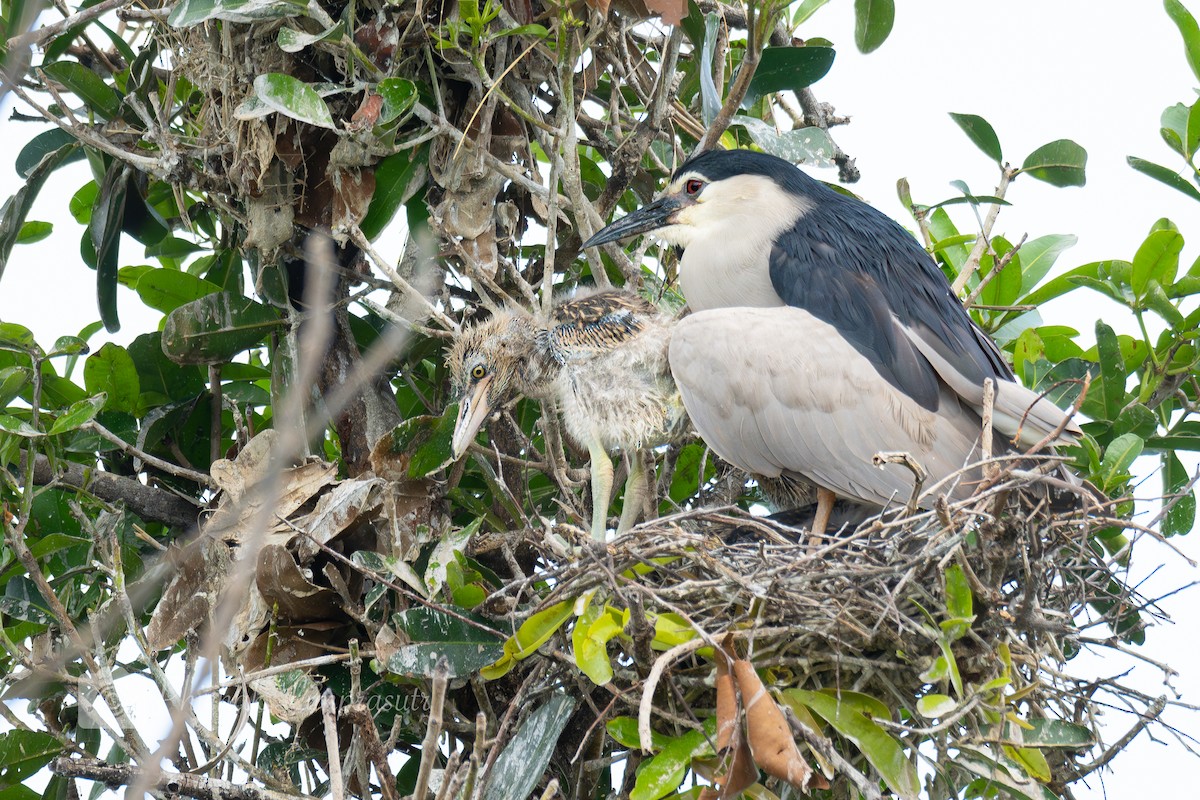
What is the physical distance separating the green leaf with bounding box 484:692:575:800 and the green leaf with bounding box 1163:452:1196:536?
4.08 feet

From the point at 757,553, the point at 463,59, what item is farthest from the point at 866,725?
the point at 463,59

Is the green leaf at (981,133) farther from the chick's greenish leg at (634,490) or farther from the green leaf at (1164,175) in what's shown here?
the chick's greenish leg at (634,490)

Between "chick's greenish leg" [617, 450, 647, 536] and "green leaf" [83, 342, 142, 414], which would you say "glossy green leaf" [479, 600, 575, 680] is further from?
"green leaf" [83, 342, 142, 414]

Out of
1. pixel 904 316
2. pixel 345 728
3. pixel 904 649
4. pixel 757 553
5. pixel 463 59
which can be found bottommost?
pixel 345 728

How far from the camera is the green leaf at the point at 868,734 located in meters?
1.94

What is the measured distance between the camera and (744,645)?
2.03m

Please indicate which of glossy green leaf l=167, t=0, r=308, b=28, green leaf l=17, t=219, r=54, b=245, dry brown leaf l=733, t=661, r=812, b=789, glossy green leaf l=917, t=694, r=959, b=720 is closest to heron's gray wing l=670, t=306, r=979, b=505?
glossy green leaf l=917, t=694, r=959, b=720

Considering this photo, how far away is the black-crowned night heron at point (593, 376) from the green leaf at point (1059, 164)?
34.0 inches

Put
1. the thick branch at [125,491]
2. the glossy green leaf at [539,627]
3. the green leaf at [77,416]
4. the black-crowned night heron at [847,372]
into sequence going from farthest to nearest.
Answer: the thick branch at [125,491] < the black-crowned night heron at [847,372] < the green leaf at [77,416] < the glossy green leaf at [539,627]

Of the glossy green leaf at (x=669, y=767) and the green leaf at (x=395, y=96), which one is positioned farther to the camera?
the green leaf at (x=395, y=96)

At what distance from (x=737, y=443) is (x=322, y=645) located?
0.84m

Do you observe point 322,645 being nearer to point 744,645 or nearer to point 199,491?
point 199,491

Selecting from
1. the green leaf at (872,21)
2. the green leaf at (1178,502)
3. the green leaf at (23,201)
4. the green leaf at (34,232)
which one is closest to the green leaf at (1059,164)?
the green leaf at (872,21)

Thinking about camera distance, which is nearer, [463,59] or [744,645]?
[744,645]
